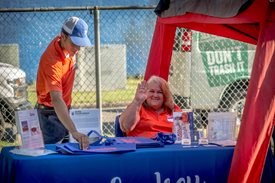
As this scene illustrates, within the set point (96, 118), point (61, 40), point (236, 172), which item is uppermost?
point (61, 40)

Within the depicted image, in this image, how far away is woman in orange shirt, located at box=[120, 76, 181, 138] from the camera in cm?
540

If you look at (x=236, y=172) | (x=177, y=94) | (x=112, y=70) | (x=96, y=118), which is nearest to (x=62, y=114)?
(x=96, y=118)

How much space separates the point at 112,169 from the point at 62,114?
2.46ft

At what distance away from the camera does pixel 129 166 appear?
448cm

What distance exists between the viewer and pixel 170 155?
456 centimetres

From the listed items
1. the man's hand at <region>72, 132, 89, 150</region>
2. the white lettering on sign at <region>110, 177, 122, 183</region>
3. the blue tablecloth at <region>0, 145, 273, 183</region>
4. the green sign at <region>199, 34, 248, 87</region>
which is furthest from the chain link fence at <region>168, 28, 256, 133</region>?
the white lettering on sign at <region>110, 177, 122, 183</region>

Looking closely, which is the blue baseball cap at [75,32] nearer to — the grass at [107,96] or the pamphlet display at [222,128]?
the pamphlet display at [222,128]

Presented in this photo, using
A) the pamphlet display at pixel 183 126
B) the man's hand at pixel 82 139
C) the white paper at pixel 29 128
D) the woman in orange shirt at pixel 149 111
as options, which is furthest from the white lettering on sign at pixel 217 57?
the white paper at pixel 29 128

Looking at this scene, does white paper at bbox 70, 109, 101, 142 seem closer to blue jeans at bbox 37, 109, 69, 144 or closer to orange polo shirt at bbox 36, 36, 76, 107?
orange polo shirt at bbox 36, 36, 76, 107

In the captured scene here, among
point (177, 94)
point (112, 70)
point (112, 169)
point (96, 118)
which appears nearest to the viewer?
point (112, 169)

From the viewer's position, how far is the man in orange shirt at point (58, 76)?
520 cm

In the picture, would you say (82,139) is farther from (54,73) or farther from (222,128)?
(222,128)

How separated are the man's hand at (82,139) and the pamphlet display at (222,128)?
0.87m

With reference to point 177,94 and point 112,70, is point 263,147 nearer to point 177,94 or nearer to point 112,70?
point 177,94
